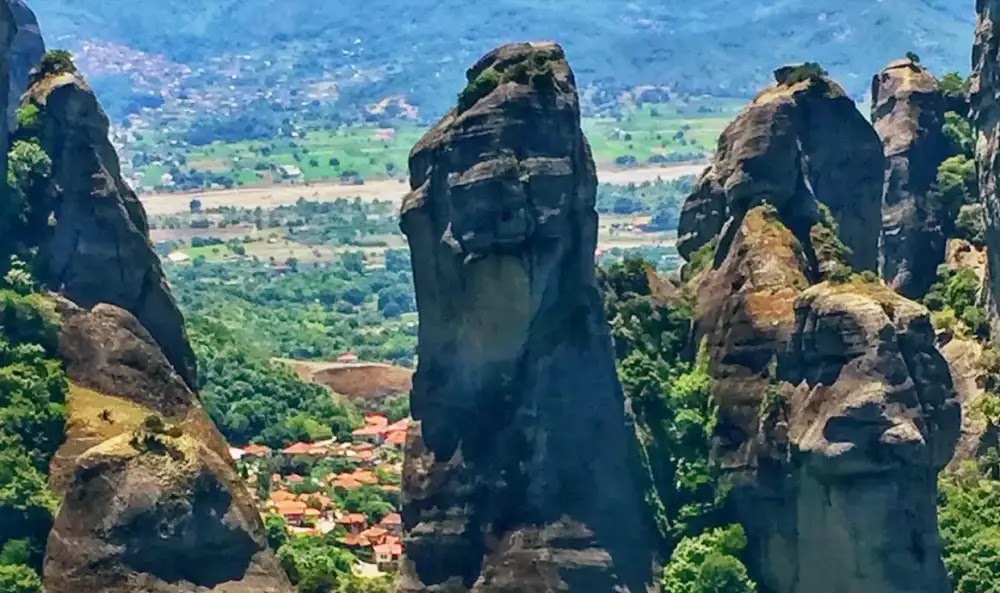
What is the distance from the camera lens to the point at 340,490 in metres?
93.3

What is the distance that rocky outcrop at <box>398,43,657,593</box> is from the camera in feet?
199

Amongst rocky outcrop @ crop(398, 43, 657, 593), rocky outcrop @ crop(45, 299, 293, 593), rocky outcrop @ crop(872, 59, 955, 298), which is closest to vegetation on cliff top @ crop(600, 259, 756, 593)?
rocky outcrop @ crop(398, 43, 657, 593)

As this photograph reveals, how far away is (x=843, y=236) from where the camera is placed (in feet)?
252

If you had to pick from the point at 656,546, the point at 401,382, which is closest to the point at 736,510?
the point at 656,546

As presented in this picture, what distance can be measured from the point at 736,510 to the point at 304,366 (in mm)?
75881

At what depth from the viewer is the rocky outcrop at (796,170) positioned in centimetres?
6925

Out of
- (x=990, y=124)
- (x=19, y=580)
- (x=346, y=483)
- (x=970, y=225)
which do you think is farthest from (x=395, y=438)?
(x=19, y=580)

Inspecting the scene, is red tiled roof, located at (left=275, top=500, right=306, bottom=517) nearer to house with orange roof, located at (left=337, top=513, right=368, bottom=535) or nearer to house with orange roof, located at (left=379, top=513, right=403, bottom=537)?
house with orange roof, located at (left=337, top=513, right=368, bottom=535)

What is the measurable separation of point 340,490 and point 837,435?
1481 inches

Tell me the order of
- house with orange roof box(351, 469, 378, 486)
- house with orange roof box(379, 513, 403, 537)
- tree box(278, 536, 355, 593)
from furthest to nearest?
house with orange roof box(351, 469, 378, 486), house with orange roof box(379, 513, 403, 537), tree box(278, 536, 355, 593)

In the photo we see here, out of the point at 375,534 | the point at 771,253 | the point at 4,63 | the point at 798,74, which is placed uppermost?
the point at 798,74

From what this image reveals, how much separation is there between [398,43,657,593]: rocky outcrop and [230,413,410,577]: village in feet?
43.0

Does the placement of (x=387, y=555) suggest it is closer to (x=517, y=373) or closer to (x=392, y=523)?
(x=392, y=523)

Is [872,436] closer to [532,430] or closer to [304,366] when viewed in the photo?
[532,430]
